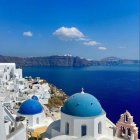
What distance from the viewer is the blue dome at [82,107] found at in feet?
60.6

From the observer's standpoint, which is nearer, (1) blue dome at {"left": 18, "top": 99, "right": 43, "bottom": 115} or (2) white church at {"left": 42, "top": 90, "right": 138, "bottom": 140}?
(2) white church at {"left": 42, "top": 90, "right": 138, "bottom": 140}

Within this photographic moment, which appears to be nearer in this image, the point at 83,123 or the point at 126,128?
the point at 83,123

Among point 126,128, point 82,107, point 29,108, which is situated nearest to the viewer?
point 82,107

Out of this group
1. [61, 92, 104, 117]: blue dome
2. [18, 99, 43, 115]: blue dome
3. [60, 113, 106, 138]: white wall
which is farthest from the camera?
[18, 99, 43, 115]: blue dome

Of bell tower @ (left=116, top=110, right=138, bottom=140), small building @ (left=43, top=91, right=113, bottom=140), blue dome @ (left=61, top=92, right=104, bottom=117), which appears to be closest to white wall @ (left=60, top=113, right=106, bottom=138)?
small building @ (left=43, top=91, right=113, bottom=140)

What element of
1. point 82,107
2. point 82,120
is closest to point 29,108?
point 82,107

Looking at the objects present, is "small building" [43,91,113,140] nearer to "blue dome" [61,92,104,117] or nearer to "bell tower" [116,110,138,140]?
"blue dome" [61,92,104,117]

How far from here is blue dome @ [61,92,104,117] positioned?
60.6 feet

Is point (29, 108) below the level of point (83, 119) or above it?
below

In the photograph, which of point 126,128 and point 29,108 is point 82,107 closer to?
point 126,128

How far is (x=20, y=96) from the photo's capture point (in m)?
35.6

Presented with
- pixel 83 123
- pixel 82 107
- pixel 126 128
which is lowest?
pixel 126 128

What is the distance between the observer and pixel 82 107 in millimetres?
18578

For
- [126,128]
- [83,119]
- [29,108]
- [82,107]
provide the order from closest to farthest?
1. [83,119]
2. [82,107]
3. [126,128]
4. [29,108]
